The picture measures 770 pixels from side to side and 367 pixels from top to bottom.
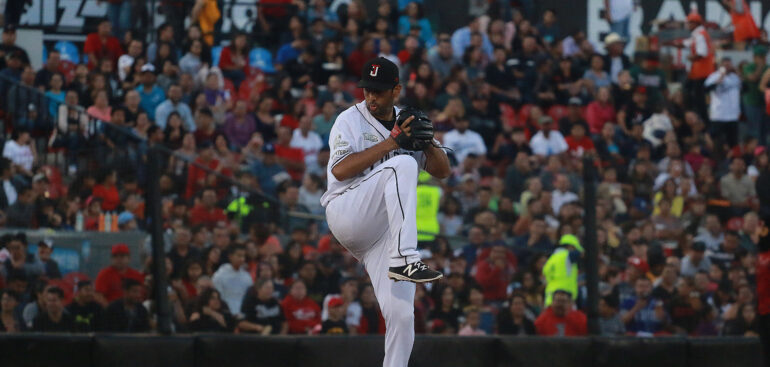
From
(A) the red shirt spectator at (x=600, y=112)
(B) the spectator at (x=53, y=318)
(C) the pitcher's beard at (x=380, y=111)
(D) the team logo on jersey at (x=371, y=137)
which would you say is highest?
(A) the red shirt spectator at (x=600, y=112)

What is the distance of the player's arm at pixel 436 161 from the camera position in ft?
22.0

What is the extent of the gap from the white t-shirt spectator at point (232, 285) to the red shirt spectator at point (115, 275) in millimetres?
641

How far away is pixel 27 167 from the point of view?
962 centimetres

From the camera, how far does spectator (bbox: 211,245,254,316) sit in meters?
9.72

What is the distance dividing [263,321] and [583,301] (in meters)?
2.70

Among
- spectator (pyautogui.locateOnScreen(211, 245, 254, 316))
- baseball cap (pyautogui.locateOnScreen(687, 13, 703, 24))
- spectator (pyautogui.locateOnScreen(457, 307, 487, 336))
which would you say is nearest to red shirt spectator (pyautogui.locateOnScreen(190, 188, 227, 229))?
spectator (pyautogui.locateOnScreen(211, 245, 254, 316))

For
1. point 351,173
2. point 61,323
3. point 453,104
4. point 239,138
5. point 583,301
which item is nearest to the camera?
point 351,173

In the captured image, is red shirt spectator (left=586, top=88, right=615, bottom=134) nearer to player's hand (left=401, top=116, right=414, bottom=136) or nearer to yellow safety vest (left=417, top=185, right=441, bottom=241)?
yellow safety vest (left=417, top=185, right=441, bottom=241)

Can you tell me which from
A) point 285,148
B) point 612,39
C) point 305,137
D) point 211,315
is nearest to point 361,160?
point 211,315

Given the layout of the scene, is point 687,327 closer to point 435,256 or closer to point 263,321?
point 435,256

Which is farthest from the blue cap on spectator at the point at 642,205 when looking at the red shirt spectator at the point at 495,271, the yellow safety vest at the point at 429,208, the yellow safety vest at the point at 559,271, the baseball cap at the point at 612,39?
the baseball cap at the point at 612,39

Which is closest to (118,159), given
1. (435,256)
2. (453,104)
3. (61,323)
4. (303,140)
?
(61,323)

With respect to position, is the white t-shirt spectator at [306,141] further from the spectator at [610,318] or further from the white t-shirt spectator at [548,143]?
the spectator at [610,318]

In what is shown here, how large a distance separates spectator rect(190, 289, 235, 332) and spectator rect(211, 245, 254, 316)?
6 cm
